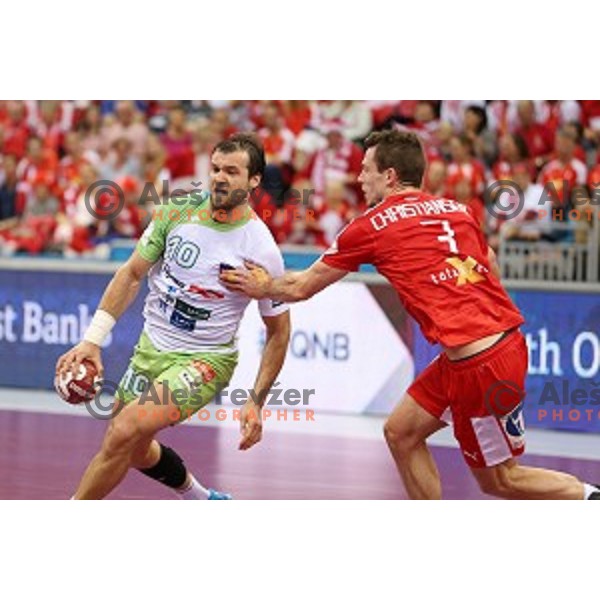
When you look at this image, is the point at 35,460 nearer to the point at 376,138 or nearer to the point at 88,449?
the point at 88,449

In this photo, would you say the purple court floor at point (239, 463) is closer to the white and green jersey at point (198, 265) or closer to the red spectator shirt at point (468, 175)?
the white and green jersey at point (198, 265)

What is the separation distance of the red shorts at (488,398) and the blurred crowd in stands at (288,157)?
661cm

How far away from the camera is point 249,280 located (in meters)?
9.52

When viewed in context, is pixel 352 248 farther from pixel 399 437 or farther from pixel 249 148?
pixel 399 437

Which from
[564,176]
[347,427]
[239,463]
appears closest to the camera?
[239,463]

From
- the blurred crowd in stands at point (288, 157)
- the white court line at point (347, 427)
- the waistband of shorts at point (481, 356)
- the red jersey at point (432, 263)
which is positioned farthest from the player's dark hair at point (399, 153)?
the blurred crowd in stands at point (288, 157)

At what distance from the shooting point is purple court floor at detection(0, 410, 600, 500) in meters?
11.6

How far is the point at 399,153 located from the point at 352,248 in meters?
0.59

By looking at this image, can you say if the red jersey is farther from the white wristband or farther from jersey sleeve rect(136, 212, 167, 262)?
the white wristband

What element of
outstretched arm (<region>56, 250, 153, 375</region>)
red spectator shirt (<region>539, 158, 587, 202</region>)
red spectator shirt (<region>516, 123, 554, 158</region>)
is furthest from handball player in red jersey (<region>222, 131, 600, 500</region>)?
red spectator shirt (<region>516, 123, 554, 158</region>)

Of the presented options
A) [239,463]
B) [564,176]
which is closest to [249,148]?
[239,463]

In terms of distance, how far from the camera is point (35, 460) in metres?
A: 12.8

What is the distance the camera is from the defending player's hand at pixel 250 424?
9484mm

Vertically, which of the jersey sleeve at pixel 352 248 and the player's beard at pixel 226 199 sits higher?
the player's beard at pixel 226 199
